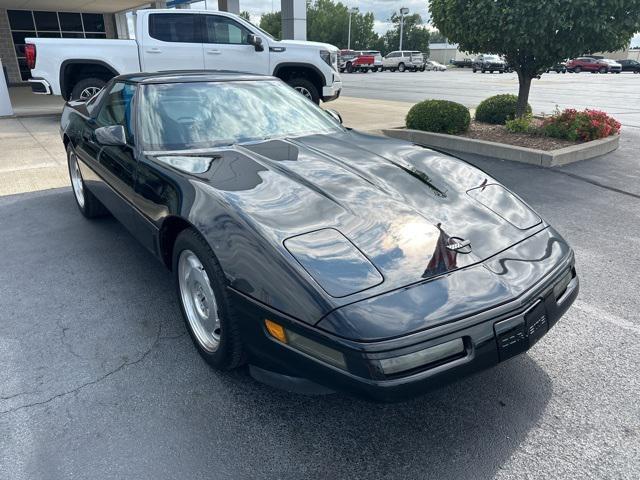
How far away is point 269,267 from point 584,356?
189 centimetres

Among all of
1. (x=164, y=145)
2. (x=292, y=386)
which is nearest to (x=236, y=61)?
(x=164, y=145)

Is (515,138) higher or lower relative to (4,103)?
lower

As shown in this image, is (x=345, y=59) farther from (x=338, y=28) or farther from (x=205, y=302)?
(x=338, y=28)

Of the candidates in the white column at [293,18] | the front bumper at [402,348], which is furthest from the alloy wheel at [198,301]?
the white column at [293,18]

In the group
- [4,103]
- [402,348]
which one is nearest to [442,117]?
[402,348]

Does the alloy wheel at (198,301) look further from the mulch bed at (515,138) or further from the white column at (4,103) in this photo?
the white column at (4,103)

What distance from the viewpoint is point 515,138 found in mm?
7867

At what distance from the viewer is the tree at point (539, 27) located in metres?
6.98

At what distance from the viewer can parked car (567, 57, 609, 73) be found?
42.2 metres

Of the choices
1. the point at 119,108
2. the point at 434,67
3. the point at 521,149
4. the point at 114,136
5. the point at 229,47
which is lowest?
the point at 434,67

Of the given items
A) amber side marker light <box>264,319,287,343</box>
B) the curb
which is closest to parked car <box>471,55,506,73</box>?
the curb

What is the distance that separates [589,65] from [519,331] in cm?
4946

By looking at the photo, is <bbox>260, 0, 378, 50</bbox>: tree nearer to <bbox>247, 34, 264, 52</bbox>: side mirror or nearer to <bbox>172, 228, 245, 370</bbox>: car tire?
<bbox>247, 34, 264, 52</bbox>: side mirror

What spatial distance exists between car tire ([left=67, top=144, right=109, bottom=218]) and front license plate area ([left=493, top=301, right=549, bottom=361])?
365cm
